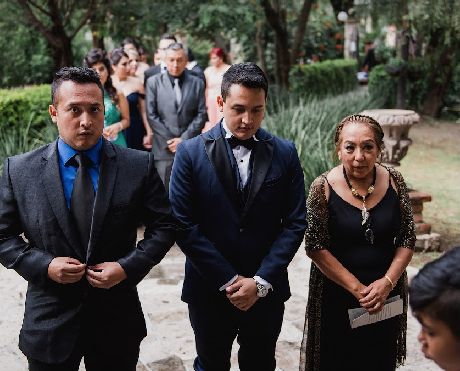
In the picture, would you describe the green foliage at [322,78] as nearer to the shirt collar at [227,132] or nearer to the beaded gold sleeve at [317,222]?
the beaded gold sleeve at [317,222]

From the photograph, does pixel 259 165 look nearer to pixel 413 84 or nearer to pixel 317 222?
pixel 317 222

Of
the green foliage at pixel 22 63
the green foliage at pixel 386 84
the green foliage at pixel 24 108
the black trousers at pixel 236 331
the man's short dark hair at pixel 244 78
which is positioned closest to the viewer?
the man's short dark hair at pixel 244 78

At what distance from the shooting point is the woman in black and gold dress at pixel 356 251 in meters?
2.87

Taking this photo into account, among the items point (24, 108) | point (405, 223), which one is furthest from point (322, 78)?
point (405, 223)

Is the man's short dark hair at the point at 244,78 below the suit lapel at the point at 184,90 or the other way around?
the other way around

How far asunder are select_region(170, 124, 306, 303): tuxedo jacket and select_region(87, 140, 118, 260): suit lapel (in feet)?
1.27

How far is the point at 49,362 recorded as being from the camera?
2.40m

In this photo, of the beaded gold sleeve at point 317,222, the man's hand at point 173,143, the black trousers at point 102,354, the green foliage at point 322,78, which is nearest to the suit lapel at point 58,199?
the black trousers at point 102,354

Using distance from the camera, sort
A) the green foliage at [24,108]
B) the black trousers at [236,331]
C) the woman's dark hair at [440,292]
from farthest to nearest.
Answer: the green foliage at [24,108] < the black trousers at [236,331] < the woman's dark hair at [440,292]

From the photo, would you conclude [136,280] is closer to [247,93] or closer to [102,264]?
[102,264]

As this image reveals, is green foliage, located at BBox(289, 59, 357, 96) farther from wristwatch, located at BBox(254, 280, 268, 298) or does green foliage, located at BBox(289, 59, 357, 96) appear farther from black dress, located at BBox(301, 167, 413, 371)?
wristwatch, located at BBox(254, 280, 268, 298)

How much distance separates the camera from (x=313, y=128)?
8.66 metres

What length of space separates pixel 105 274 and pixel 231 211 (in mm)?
640

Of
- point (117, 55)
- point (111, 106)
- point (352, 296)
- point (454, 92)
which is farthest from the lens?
point (454, 92)
